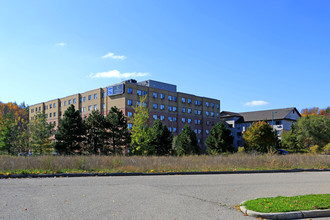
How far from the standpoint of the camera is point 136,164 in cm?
1842

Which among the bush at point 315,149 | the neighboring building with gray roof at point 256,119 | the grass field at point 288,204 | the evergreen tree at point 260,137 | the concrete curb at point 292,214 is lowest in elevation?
the bush at point 315,149

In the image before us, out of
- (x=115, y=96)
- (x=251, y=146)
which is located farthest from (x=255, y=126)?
(x=115, y=96)

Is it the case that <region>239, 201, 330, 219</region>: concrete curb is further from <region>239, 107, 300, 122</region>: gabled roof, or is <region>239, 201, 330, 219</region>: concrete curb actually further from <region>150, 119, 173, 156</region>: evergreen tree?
<region>239, 107, 300, 122</region>: gabled roof

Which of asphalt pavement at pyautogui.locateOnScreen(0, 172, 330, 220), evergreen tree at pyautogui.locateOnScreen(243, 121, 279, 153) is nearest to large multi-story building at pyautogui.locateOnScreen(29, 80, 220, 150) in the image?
evergreen tree at pyautogui.locateOnScreen(243, 121, 279, 153)

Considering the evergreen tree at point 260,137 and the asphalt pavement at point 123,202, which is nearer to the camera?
the asphalt pavement at point 123,202

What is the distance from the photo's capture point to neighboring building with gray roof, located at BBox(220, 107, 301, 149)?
3369 inches

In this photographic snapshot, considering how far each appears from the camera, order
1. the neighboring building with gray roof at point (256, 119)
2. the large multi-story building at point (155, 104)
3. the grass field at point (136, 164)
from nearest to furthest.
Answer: the grass field at point (136, 164), the large multi-story building at point (155, 104), the neighboring building with gray roof at point (256, 119)

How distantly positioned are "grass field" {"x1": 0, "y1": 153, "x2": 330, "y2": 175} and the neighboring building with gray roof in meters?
65.2

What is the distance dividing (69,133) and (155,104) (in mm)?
28114

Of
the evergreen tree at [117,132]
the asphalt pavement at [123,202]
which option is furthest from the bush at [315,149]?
the asphalt pavement at [123,202]

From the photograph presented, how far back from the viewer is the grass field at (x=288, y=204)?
23.6ft

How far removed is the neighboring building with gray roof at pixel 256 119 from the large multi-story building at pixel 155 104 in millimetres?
9533

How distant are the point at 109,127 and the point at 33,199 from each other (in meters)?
40.9

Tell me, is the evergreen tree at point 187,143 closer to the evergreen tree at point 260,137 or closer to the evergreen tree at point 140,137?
the evergreen tree at point 140,137
